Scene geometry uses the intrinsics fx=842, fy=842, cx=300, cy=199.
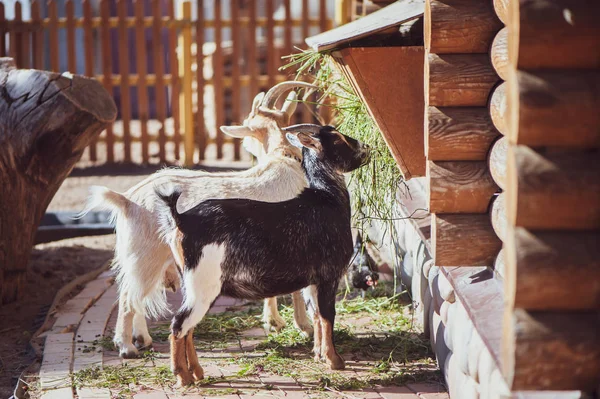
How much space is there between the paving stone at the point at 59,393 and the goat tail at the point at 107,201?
1020 mm

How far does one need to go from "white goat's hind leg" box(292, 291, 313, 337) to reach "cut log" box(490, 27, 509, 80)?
2449mm

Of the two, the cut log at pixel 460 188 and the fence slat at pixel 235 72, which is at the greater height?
the fence slat at pixel 235 72

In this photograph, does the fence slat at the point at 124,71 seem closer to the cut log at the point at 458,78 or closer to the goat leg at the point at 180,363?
the goat leg at the point at 180,363

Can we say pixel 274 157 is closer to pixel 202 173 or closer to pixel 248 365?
pixel 202 173

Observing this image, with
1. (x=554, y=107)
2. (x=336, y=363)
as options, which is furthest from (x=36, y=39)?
(x=554, y=107)

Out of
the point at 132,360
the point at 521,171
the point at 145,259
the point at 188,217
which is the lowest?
the point at 132,360

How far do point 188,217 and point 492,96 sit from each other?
1.75 metres

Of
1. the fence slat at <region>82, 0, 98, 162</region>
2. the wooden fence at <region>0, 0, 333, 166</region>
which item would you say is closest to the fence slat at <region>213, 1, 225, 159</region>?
the wooden fence at <region>0, 0, 333, 166</region>

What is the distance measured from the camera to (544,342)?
275cm

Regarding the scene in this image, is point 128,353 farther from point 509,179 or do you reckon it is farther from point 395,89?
point 509,179

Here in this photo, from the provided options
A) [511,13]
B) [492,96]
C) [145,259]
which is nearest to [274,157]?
[145,259]

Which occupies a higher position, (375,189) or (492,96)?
(492,96)

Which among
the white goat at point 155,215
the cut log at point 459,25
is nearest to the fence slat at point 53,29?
the white goat at point 155,215

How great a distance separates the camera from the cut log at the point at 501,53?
3526 mm
